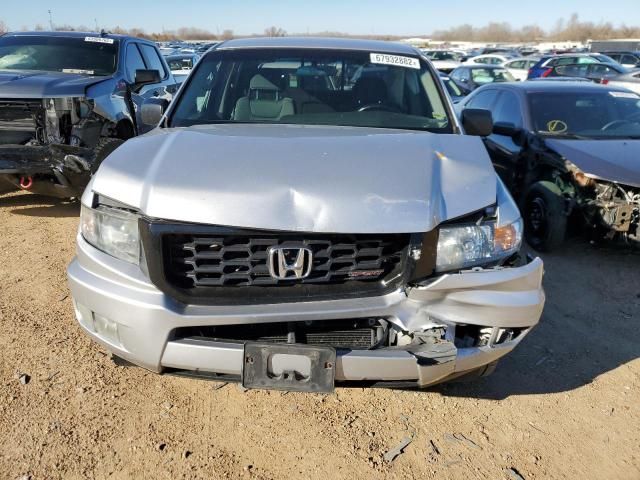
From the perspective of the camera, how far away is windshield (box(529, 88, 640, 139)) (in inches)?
224

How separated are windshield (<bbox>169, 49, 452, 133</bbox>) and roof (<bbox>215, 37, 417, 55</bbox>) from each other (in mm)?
75

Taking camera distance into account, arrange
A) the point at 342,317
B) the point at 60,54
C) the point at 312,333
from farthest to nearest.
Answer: the point at 60,54 → the point at 312,333 → the point at 342,317

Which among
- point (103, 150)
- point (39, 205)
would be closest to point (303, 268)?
point (103, 150)

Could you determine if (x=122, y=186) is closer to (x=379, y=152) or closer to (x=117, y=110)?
(x=379, y=152)

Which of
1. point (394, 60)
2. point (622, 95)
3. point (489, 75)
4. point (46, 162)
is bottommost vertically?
point (489, 75)

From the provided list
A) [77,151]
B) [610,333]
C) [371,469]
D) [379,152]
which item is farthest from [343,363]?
[77,151]

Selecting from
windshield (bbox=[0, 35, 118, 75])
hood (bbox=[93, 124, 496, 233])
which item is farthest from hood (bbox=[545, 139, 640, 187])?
windshield (bbox=[0, 35, 118, 75])

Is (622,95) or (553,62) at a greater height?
(622,95)

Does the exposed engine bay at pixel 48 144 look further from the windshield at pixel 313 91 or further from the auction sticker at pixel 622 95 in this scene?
the auction sticker at pixel 622 95

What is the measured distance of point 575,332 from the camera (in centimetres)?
371

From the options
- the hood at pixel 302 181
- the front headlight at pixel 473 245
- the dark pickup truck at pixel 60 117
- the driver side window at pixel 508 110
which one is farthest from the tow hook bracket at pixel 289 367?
the driver side window at pixel 508 110

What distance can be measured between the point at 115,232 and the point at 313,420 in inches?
52.2

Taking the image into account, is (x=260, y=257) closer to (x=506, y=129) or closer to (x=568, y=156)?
(x=568, y=156)

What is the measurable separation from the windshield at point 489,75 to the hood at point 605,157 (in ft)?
36.9
